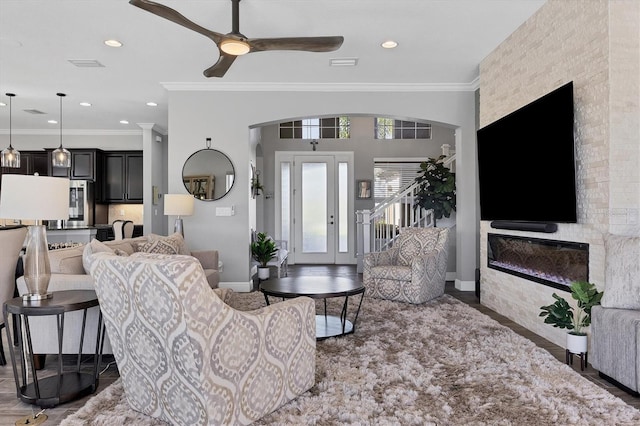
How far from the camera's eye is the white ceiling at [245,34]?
3.78 meters

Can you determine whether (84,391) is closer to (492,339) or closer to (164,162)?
(492,339)

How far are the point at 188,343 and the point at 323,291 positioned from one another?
1.71 metres

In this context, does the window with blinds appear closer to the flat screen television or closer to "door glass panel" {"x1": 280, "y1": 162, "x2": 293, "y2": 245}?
"door glass panel" {"x1": 280, "y1": 162, "x2": 293, "y2": 245}

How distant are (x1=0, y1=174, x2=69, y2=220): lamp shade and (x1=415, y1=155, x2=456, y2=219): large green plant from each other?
5.04m

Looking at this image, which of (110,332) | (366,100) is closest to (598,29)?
(366,100)

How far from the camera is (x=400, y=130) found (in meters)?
9.52

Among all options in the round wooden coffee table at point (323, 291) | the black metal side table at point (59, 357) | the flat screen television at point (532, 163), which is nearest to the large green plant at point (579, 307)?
the flat screen television at point (532, 163)

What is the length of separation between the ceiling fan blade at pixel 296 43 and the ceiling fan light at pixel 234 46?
5 centimetres

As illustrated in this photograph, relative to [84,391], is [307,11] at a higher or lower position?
higher

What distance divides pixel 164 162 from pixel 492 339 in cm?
756

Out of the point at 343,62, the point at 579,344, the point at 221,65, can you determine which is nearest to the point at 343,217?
the point at 343,62

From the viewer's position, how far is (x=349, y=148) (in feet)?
30.9

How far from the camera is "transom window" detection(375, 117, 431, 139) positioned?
→ 31.2ft

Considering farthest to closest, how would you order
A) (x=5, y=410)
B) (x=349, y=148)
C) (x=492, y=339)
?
(x=349, y=148) → (x=492, y=339) → (x=5, y=410)
